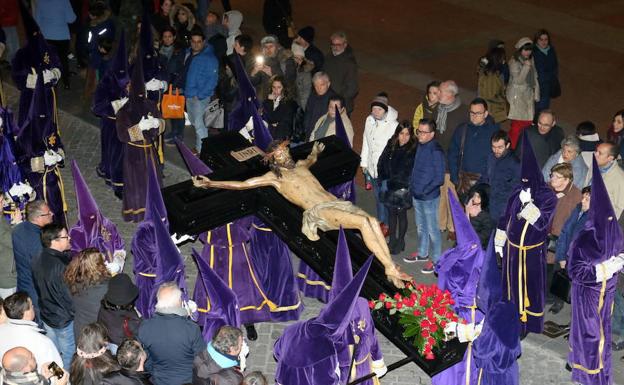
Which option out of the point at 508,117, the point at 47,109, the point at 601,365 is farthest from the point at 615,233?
the point at 47,109

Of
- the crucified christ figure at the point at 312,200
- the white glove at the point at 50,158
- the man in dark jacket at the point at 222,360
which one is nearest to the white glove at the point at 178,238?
the crucified christ figure at the point at 312,200

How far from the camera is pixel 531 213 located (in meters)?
11.3

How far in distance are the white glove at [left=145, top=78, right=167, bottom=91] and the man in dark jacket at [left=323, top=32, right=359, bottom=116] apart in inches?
96.0

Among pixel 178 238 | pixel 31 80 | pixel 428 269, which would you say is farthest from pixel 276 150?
pixel 31 80

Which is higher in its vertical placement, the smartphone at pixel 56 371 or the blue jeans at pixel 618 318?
the smartphone at pixel 56 371

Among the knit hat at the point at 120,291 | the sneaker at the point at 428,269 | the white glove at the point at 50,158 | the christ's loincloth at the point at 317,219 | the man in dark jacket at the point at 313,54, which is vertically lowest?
the sneaker at the point at 428,269

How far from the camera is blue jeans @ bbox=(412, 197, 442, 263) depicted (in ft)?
42.9

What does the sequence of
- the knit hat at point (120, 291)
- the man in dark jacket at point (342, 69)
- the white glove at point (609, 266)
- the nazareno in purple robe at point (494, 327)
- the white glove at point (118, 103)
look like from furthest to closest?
the man in dark jacket at point (342, 69) < the white glove at point (118, 103) < the white glove at point (609, 266) < the knit hat at point (120, 291) < the nazareno in purple robe at point (494, 327)

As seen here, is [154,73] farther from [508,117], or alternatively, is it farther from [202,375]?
[202,375]

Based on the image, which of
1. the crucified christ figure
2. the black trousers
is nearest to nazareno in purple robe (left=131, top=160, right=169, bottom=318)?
the crucified christ figure

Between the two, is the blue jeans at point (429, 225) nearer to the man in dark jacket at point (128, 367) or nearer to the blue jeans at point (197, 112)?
the blue jeans at point (197, 112)

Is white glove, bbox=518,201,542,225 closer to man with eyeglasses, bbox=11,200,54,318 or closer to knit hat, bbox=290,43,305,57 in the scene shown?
man with eyeglasses, bbox=11,200,54,318

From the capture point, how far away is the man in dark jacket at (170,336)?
963cm

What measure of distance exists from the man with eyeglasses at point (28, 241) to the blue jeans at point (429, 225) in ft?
14.8
